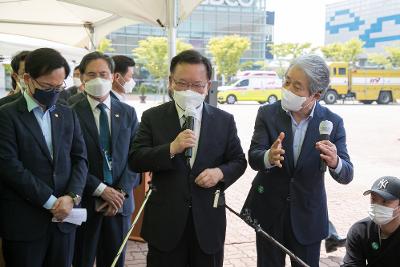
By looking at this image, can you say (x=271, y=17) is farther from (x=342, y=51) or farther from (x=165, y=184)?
(x=165, y=184)

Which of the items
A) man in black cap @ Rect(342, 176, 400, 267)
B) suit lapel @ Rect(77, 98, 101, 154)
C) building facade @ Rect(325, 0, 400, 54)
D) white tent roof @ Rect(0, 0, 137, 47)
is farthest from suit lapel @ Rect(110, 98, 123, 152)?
building facade @ Rect(325, 0, 400, 54)

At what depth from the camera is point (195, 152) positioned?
2.37m

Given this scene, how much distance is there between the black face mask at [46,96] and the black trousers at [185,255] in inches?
45.7

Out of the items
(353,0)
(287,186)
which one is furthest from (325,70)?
(353,0)

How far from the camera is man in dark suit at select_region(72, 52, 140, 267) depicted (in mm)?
3258

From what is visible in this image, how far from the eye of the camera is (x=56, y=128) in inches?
108

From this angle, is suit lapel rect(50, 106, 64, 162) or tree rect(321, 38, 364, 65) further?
tree rect(321, 38, 364, 65)

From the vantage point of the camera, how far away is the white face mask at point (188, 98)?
2.32 m

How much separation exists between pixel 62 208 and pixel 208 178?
1072mm

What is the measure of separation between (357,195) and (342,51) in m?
44.0

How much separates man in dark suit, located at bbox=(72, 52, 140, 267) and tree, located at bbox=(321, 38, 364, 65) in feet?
157

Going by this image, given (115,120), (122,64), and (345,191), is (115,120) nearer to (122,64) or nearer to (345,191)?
(122,64)

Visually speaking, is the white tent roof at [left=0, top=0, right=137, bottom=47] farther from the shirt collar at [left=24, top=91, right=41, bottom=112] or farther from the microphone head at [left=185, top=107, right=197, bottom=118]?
the microphone head at [left=185, top=107, right=197, bottom=118]

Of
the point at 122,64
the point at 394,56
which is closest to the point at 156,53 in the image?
the point at 394,56
